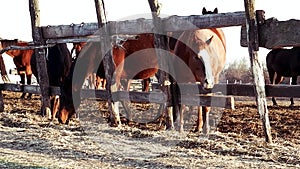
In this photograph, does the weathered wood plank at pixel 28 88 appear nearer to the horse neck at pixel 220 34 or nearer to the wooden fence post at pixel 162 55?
the wooden fence post at pixel 162 55

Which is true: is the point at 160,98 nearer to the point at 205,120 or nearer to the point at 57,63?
the point at 205,120

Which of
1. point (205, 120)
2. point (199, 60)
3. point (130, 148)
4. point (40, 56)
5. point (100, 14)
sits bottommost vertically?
point (130, 148)

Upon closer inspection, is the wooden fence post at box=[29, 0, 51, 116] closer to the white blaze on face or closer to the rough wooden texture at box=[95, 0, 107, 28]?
the rough wooden texture at box=[95, 0, 107, 28]

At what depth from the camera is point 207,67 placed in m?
7.62

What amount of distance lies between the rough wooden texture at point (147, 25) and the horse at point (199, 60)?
85cm

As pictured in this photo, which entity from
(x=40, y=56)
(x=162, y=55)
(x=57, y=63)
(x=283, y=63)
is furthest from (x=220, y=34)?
(x=283, y=63)

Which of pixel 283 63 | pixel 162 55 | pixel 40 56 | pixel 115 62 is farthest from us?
pixel 283 63

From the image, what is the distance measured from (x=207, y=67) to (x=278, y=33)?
230 centimetres

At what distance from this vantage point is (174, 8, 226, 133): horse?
303 inches

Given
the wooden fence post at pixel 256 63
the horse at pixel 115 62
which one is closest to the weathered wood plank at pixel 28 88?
the horse at pixel 115 62

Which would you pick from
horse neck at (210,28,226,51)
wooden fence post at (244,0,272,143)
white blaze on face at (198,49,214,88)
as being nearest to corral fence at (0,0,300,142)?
wooden fence post at (244,0,272,143)

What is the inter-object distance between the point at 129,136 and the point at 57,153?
1.49 meters

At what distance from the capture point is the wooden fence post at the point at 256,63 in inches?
229

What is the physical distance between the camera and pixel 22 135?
7.07 meters
